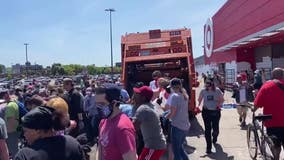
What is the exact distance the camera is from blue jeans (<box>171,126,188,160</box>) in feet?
23.7

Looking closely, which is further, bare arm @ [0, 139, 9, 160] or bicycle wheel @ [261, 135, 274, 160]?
bicycle wheel @ [261, 135, 274, 160]

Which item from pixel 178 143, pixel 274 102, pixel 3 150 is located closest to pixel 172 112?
pixel 178 143

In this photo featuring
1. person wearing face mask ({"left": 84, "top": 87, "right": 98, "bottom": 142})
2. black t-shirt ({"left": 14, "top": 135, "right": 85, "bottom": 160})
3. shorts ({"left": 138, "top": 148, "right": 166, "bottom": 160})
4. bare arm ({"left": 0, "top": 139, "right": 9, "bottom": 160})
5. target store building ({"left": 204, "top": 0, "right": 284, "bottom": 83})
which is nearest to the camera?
black t-shirt ({"left": 14, "top": 135, "right": 85, "bottom": 160})

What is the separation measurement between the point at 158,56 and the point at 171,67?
1106 mm

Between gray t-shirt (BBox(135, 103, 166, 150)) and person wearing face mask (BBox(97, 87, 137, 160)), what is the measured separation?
115 centimetres

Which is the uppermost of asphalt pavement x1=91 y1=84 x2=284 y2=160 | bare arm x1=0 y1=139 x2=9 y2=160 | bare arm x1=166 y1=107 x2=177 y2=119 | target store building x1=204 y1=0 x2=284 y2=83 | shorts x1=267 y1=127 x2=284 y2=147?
target store building x1=204 y1=0 x2=284 y2=83

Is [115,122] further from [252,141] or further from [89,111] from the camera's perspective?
[89,111]

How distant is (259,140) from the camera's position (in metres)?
7.78

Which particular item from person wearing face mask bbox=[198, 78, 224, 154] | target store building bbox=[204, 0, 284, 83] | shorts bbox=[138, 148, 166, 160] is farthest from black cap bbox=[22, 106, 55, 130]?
target store building bbox=[204, 0, 284, 83]

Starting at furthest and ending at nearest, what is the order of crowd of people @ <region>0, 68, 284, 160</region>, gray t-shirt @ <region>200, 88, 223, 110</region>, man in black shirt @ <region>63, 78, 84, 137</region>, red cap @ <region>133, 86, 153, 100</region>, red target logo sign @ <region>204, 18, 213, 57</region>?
1. red target logo sign @ <region>204, 18, 213, 57</region>
2. gray t-shirt @ <region>200, 88, 223, 110</region>
3. man in black shirt @ <region>63, 78, 84, 137</region>
4. red cap @ <region>133, 86, 153, 100</region>
5. crowd of people @ <region>0, 68, 284, 160</region>

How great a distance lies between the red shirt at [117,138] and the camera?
3.71 metres

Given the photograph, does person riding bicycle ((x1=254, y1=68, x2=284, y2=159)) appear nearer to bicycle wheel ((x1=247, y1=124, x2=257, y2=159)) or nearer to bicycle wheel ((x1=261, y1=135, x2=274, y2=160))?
bicycle wheel ((x1=261, y1=135, x2=274, y2=160))

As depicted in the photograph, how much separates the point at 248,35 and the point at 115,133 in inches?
944

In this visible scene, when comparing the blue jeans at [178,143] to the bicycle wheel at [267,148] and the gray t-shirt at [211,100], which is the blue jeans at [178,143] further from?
the gray t-shirt at [211,100]
